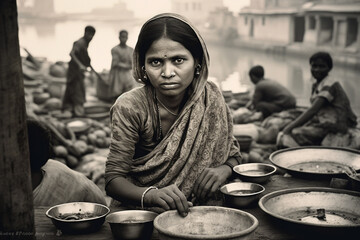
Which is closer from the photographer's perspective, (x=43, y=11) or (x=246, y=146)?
(x=246, y=146)

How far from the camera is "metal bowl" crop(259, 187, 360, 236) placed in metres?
Result: 2.04

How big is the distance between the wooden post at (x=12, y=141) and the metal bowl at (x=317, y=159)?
59.2 inches

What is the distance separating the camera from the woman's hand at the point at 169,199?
6.21ft

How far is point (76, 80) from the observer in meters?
10.5

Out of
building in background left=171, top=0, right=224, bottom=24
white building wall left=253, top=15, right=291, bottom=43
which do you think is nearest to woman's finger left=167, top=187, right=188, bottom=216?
white building wall left=253, top=15, right=291, bottom=43

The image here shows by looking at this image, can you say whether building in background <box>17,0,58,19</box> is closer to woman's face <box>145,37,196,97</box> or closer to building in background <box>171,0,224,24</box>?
building in background <box>171,0,224,24</box>

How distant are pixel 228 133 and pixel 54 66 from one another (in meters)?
12.5

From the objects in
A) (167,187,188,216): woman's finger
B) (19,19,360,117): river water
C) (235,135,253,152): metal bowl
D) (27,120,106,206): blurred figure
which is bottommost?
(19,19,360,117): river water

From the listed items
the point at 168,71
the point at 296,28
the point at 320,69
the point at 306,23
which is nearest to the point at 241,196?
the point at 168,71

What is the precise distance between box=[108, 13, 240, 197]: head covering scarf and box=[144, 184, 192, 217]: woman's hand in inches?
10.9

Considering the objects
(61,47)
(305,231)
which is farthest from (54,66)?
(61,47)

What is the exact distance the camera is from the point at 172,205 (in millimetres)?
1932

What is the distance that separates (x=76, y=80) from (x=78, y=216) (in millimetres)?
8751

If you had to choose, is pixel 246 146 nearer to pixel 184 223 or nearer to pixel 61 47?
pixel 184 223
